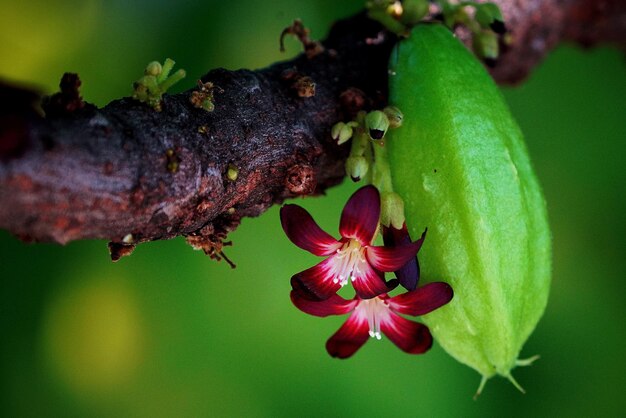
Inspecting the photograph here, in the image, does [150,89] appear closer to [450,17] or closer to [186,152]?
[186,152]

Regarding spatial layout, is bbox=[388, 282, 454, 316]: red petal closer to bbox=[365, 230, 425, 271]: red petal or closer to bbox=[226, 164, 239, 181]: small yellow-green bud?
bbox=[365, 230, 425, 271]: red petal

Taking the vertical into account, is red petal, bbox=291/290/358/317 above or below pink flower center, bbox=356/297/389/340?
above

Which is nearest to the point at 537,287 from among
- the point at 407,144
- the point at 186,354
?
the point at 407,144

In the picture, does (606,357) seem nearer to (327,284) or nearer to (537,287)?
(537,287)

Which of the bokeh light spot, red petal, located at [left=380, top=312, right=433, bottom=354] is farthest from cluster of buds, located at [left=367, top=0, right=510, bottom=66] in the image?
the bokeh light spot

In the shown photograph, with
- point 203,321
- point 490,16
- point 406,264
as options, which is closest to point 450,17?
point 490,16
